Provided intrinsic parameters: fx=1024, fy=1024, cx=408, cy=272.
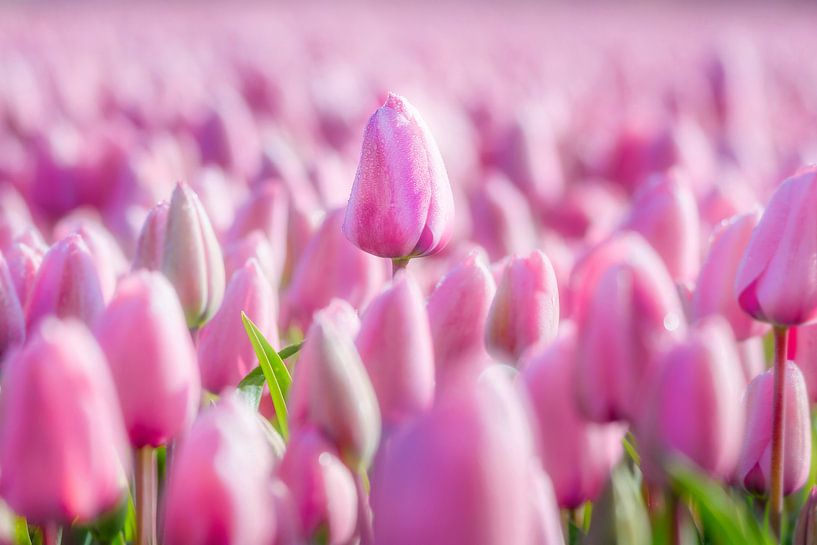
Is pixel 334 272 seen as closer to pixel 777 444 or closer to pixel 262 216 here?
pixel 262 216

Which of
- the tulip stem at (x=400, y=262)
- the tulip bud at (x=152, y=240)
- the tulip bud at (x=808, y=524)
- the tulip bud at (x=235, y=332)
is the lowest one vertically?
the tulip bud at (x=808, y=524)

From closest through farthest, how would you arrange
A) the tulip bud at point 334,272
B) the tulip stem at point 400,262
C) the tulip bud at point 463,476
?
the tulip bud at point 463,476
the tulip stem at point 400,262
the tulip bud at point 334,272

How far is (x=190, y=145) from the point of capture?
173 cm

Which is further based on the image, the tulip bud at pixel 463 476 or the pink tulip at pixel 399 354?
the pink tulip at pixel 399 354

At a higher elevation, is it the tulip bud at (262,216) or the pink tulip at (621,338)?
the tulip bud at (262,216)

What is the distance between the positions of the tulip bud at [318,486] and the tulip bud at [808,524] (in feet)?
0.98

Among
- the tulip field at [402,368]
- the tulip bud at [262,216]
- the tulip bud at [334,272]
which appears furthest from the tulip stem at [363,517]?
the tulip bud at [262,216]

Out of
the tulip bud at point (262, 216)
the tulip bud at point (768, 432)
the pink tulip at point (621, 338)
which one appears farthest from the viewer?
the tulip bud at point (262, 216)

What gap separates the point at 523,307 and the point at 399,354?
12 cm

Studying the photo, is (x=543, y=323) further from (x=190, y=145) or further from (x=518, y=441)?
(x=190, y=145)

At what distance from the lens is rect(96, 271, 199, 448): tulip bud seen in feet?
1.76

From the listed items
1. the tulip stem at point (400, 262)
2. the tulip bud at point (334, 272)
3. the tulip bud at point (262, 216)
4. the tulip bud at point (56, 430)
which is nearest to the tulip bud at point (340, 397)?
the tulip bud at point (56, 430)

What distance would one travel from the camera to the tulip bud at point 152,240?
0.76 metres

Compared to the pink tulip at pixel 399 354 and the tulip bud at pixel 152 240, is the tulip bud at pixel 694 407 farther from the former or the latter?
the tulip bud at pixel 152 240
